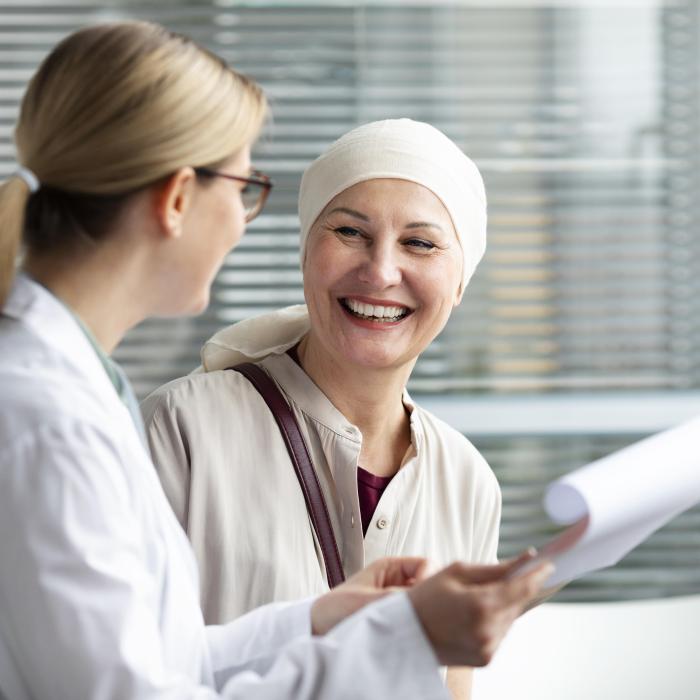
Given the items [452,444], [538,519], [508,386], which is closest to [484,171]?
[508,386]

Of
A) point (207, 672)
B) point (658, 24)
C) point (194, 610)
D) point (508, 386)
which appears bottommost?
point (508, 386)

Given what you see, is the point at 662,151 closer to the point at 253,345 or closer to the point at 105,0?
the point at 105,0

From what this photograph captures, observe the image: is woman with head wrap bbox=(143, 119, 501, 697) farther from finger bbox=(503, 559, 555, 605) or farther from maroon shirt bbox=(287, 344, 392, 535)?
finger bbox=(503, 559, 555, 605)

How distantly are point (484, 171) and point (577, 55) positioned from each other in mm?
600

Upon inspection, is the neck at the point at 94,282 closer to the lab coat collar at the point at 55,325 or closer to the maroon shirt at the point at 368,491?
the lab coat collar at the point at 55,325

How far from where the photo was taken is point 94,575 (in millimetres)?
1025

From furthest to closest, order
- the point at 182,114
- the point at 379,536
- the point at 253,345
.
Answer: the point at 253,345
the point at 379,536
the point at 182,114

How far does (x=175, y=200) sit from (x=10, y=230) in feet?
0.61

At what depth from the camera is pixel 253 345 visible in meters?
2.02

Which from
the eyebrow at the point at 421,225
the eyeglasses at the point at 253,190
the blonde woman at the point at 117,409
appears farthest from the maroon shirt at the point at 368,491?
the eyeglasses at the point at 253,190

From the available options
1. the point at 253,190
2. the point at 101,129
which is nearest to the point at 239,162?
the point at 253,190

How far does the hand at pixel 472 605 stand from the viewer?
112 cm

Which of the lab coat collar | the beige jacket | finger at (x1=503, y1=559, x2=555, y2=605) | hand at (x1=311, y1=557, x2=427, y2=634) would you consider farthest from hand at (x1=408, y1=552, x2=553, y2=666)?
the beige jacket

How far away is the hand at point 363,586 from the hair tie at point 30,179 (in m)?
0.63
